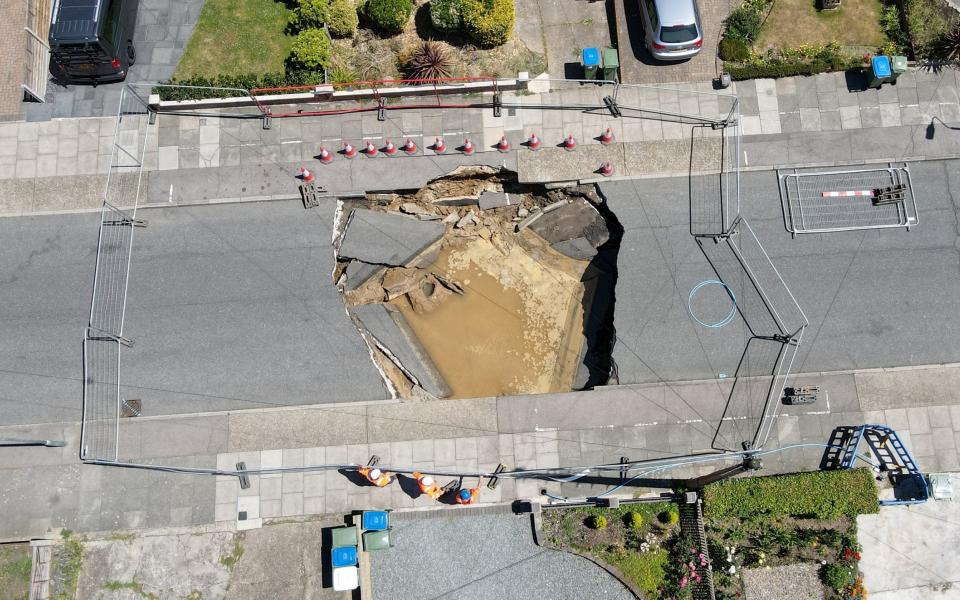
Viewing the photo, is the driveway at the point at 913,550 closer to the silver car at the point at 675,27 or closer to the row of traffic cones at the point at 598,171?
the row of traffic cones at the point at 598,171

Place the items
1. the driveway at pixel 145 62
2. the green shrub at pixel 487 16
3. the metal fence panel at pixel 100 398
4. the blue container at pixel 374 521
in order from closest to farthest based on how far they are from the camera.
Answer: the blue container at pixel 374 521 → the metal fence panel at pixel 100 398 → the green shrub at pixel 487 16 → the driveway at pixel 145 62

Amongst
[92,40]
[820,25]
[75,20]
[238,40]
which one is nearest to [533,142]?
[820,25]

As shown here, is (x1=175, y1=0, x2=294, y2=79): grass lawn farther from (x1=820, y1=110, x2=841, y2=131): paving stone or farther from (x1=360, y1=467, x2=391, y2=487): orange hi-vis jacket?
(x1=820, y1=110, x2=841, y2=131): paving stone

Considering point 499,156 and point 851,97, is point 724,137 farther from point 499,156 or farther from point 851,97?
point 499,156

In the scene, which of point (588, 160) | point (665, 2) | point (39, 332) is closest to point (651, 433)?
point (588, 160)

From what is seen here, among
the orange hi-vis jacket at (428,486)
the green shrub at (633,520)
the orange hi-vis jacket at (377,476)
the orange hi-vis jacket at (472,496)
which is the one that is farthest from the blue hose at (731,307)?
the orange hi-vis jacket at (377,476)

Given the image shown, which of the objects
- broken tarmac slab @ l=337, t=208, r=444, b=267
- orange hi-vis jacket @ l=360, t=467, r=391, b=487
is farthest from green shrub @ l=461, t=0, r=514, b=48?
orange hi-vis jacket @ l=360, t=467, r=391, b=487
